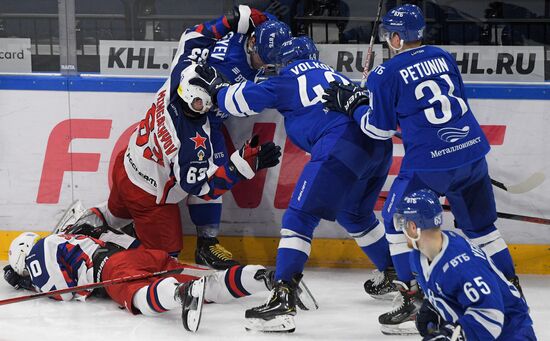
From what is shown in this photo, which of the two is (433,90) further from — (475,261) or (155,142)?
(155,142)

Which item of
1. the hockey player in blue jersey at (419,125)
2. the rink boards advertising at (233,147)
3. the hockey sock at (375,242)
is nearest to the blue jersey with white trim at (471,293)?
the hockey player in blue jersey at (419,125)

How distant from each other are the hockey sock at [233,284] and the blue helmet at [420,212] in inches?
39.2

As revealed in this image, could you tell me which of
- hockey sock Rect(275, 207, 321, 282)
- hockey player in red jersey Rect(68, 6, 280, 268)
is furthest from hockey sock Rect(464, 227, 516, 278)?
hockey player in red jersey Rect(68, 6, 280, 268)

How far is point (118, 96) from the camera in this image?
4.85 m

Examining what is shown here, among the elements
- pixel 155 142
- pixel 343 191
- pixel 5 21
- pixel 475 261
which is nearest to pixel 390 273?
pixel 343 191

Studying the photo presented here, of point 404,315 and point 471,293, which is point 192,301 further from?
point 471,293

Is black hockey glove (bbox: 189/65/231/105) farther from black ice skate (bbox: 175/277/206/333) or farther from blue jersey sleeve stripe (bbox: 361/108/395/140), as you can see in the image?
black ice skate (bbox: 175/277/206/333)

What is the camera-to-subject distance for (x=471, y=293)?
277 centimetres

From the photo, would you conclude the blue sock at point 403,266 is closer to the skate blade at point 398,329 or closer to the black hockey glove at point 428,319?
the skate blade at point 398,329

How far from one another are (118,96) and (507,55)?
193 centimetres

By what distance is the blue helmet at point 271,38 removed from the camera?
426 cm

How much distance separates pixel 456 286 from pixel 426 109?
1.02 metres

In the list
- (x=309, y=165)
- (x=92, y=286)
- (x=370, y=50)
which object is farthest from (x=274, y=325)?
(x=370, y=50)

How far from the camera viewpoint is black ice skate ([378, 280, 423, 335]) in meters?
3.79
